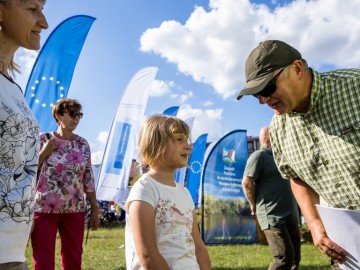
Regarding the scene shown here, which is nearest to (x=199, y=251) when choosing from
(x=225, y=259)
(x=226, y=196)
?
(x=225, y=259)

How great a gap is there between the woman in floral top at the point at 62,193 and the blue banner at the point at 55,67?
2099 mm

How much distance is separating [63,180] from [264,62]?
2.17 metres

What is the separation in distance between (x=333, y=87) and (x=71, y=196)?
2.37 meters

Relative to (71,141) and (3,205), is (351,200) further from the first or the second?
(71,141)

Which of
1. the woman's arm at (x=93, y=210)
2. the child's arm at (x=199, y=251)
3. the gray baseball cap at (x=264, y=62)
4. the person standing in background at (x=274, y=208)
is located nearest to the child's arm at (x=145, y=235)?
the child's arm at (x=199, y=251)

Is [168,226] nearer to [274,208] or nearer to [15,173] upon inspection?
[15,173]

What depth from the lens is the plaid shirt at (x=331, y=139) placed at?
1.90 m

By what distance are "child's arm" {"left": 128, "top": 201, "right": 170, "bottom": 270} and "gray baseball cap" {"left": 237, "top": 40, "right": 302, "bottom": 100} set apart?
0.76 metres

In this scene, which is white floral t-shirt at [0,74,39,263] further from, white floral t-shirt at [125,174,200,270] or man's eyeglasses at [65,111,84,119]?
man's eyeglasses at [65,111,84,119]

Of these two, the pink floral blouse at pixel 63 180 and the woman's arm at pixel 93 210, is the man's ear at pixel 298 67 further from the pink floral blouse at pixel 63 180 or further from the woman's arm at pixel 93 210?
the woman's arm at pixel 93 210

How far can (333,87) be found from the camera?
1989 millimetres

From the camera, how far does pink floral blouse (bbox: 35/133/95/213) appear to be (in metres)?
3.33

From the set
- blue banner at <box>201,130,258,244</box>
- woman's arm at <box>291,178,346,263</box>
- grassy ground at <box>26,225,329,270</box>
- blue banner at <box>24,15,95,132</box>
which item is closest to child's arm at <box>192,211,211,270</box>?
woman's arm at <box>291,178,346,263</box>

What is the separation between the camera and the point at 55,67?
6.14m
